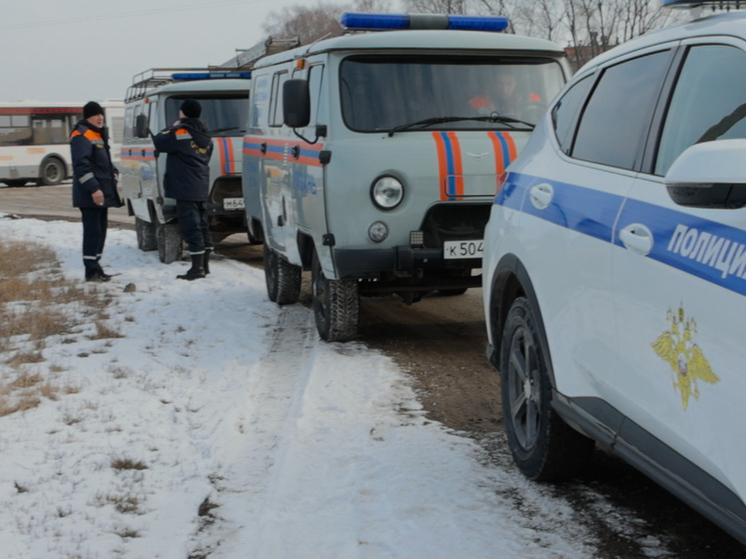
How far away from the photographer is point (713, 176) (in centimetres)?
250

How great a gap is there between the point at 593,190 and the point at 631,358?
0.69 meters

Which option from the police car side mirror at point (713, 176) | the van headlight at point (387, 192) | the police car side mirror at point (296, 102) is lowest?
the van headlight at point (387, 192)

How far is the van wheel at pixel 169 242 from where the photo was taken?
44.0 feet

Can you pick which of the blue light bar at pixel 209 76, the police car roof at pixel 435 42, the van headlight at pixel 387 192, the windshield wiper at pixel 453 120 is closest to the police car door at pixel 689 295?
the van headlight at pixel 387 192

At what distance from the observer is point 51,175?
38250mm

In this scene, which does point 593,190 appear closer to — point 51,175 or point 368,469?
point 368,469

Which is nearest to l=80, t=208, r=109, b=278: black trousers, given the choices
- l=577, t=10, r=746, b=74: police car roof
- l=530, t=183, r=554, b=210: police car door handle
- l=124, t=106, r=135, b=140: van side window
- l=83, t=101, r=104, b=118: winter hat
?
l=83, t=101, r=104, b=118: winter hat

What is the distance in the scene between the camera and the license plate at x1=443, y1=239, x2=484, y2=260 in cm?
727

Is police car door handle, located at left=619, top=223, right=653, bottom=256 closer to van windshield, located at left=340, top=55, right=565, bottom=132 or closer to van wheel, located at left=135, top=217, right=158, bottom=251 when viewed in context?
van windshield, located at left=340, top=55, right=565, bottom=132

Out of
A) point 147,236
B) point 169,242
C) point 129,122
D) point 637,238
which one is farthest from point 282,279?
point 129,122

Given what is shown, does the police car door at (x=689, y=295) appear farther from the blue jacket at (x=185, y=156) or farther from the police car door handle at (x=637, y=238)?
the blue jacket at (x=185, y=156)

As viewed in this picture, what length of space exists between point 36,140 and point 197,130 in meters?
28.2

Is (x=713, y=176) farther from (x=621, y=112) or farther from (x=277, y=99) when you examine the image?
(x=277, y=99)

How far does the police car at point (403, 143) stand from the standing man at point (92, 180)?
3944 millimetres
